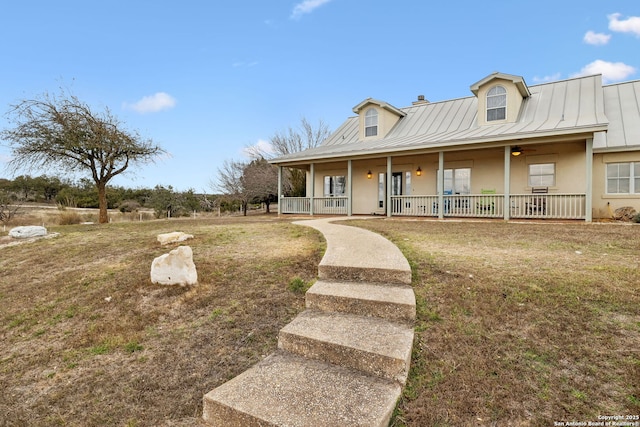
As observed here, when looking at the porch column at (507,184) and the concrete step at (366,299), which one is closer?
the concrete step at (366,299)

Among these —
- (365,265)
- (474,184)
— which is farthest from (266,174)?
(365,265)

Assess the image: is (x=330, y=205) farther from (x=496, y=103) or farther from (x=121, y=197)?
(x=121, y=197)

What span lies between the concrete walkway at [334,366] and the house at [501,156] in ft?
30.3

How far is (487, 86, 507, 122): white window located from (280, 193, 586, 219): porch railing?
354 centimetres

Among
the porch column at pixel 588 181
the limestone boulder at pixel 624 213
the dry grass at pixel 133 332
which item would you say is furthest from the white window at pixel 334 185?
the dry grass at pixel 133 332

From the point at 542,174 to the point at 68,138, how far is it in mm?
18685

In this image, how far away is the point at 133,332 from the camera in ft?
11.0

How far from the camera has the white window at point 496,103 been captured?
12648 millimetres

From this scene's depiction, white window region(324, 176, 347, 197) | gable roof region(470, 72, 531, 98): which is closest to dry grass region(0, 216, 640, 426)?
gable roof region(470, 72, 531, 98)

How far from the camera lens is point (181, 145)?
16.8 metres

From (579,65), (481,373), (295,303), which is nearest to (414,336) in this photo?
(481,373)

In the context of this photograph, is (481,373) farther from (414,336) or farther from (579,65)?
(579,65)

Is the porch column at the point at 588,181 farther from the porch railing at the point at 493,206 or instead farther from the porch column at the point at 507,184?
the porch column at the point at 507,184

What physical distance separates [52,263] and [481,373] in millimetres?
7467
